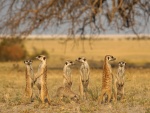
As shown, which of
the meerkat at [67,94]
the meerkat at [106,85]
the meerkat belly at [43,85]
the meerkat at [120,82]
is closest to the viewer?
the meerkat belly at [43,85]

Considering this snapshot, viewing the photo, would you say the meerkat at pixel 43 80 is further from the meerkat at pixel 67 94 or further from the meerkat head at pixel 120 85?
the meerkat head at pixel 120 85

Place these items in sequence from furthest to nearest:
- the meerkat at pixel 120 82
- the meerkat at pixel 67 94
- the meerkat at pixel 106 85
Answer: the meerkat at pixel 120 82 → the meerkat at pixel 67 94 → the meerkat at pixel 106 85

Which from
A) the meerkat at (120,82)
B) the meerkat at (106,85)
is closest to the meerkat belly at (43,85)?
the meerkat at (106,85)

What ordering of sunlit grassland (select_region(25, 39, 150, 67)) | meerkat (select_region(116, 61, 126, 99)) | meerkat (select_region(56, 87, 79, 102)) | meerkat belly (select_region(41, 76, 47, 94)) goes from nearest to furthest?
meerkat belly (select_region(41, 76, 47, 94)) < meerkat (select_region(56, 87, 79, 102)) < meerkat (select_region(116, 61, 126, 99)) < sunlit grassland (select_region(25, 39, 150, 67))

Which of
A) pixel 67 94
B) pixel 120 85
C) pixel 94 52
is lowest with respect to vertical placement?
pixel 94 52

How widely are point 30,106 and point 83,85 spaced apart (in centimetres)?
158

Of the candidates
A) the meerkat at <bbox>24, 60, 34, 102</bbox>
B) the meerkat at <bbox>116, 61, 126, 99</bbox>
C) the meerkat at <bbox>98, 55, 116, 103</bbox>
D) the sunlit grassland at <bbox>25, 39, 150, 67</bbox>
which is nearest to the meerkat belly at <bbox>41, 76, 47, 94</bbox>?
the meerkat at <bbox>24, 60, 34, 102</bbox>

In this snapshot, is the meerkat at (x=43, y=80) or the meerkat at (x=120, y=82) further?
the meerkat at (x=120, y=82)

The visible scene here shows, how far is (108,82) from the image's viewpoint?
9.91m

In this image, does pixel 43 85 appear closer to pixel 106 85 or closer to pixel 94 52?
pixel 106 85

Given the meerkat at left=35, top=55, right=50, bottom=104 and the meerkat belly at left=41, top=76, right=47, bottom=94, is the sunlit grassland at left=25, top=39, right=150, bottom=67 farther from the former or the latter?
the meerkat belly at left=41, top=76, right=47, bottom=94

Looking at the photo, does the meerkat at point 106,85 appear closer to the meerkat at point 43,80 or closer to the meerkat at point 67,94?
the meerkat at point 67,94

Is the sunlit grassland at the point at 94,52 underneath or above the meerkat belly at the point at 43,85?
underneath

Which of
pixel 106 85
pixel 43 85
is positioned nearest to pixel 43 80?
pixel 43 85
